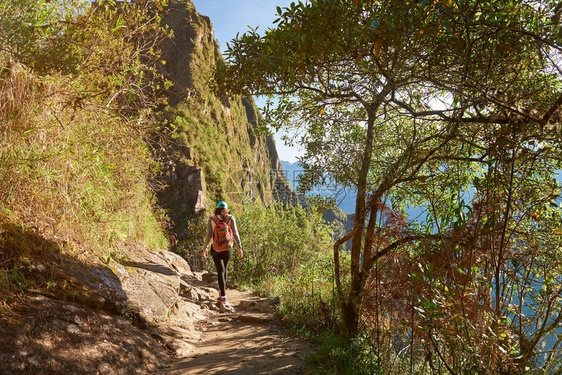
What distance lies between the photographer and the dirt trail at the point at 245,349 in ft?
14.5

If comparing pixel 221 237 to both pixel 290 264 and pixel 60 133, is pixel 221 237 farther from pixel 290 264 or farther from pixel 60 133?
pixel 290 264

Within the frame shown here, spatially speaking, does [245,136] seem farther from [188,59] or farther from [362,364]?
[362,364]

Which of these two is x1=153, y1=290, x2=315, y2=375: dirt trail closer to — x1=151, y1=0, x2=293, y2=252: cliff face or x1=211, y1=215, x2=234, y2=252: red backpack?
x1=211, y1=215, x2=234, y2=252: red backpack

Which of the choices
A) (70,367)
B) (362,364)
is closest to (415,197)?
(362,364)

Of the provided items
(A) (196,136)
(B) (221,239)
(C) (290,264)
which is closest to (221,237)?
(B) (221,239)

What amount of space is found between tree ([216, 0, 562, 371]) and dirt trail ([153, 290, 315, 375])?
988 mm

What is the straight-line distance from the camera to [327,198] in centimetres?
550

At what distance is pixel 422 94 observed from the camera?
3973 mm

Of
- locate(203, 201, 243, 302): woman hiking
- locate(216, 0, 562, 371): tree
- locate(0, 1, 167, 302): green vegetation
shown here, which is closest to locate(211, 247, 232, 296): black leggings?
locate(203, 201, 243, 302): woman hiking

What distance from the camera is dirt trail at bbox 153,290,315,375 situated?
4414mm

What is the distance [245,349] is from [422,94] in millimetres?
4131

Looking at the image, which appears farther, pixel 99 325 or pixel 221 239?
pixel 221 239

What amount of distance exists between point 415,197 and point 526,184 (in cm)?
173

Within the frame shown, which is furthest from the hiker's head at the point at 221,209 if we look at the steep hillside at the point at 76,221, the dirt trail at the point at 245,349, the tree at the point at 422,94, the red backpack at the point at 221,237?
the tree at the point at 422,94
